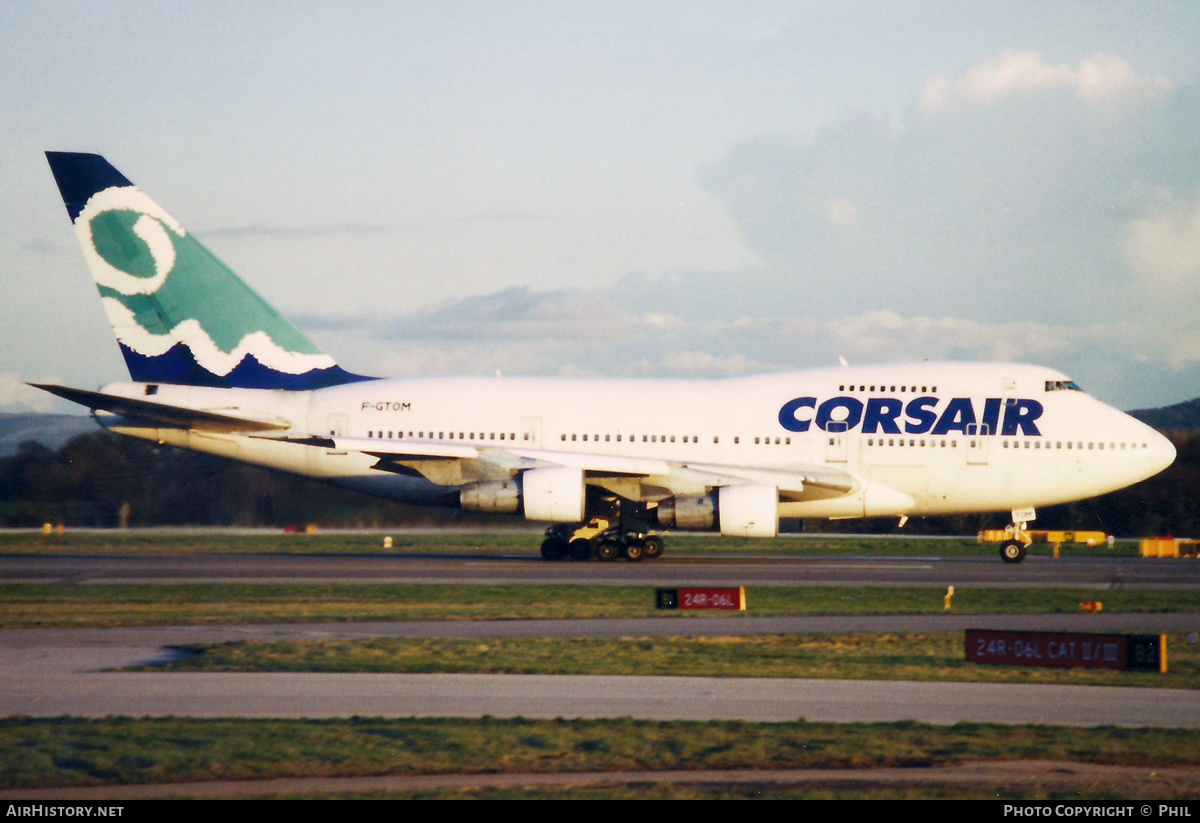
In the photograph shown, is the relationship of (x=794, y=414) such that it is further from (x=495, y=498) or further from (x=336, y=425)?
(x=336, y=425)

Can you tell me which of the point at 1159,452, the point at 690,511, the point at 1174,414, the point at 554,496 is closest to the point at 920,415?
the point at 1159,452

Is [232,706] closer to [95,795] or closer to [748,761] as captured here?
[95,795]

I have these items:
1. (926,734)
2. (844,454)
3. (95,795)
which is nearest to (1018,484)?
(844,454)

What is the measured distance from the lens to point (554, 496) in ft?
97.9

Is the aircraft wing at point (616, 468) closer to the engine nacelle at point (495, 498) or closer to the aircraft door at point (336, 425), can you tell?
the engine nacelle at point (495, 498)

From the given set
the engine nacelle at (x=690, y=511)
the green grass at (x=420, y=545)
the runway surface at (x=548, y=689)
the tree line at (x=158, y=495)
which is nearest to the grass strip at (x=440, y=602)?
the runway surface at (x=548, y=689)

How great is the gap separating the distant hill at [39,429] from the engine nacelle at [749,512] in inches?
1040

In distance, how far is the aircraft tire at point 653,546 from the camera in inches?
1271

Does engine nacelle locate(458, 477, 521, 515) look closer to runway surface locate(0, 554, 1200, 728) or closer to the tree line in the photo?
the tree line

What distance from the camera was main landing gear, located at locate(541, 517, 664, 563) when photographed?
3200cm

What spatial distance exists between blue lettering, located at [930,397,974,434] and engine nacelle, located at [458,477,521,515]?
448 inches

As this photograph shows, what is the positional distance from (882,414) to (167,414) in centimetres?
1890

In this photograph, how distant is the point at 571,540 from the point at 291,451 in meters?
8.06

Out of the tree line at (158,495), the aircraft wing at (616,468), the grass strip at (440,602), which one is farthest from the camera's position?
the tree line at (158,495)
